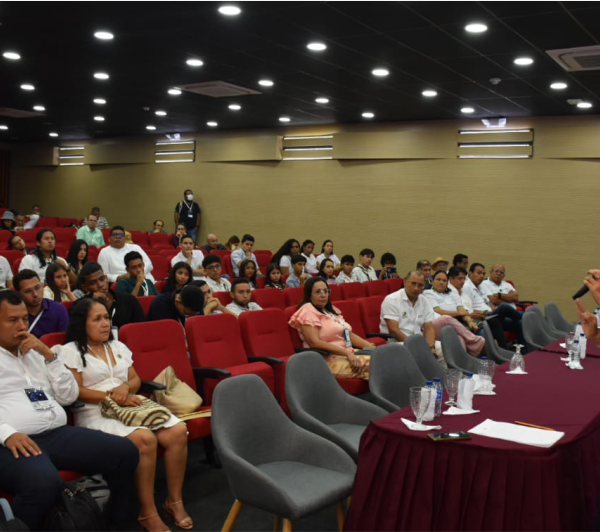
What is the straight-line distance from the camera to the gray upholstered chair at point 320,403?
11.4 ft

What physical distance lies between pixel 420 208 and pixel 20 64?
7.20 metres

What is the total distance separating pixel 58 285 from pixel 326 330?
215 cm

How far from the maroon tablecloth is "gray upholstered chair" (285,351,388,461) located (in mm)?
624

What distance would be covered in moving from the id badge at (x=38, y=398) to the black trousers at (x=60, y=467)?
0.13 m

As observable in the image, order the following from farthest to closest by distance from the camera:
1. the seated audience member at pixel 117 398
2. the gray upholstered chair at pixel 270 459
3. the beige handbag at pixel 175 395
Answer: the beige handbag at pixel 175 395
the seated audience member at pixel 117 398
the gray upholstered chair at pixel 270 459

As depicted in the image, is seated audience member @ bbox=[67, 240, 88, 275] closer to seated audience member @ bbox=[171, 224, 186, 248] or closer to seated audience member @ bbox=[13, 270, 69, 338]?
seated audience member @ bbox=[13, 270, 69, 338]

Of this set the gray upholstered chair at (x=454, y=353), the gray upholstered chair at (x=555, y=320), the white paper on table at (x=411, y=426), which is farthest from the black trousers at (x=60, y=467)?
the gray upholstered chair at (x=555, y=320)

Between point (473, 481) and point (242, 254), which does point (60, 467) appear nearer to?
point (473, 481)

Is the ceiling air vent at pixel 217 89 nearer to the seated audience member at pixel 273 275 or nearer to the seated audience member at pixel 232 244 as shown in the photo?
the seated audience member at pixel 232 244

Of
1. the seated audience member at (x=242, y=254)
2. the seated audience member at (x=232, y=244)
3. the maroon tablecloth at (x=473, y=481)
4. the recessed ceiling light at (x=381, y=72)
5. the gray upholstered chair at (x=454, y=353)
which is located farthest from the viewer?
the seated audience member at (x=232, y=244)

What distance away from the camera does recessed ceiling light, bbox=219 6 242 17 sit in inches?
237

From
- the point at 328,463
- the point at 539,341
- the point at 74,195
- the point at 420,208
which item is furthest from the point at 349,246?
the point at 328,463

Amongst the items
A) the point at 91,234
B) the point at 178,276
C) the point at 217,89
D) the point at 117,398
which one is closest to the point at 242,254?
the point at 217,89

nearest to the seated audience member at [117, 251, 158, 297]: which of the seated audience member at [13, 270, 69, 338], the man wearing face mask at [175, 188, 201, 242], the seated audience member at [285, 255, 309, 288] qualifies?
the seated audience member at [13, 270, 69, 338]
